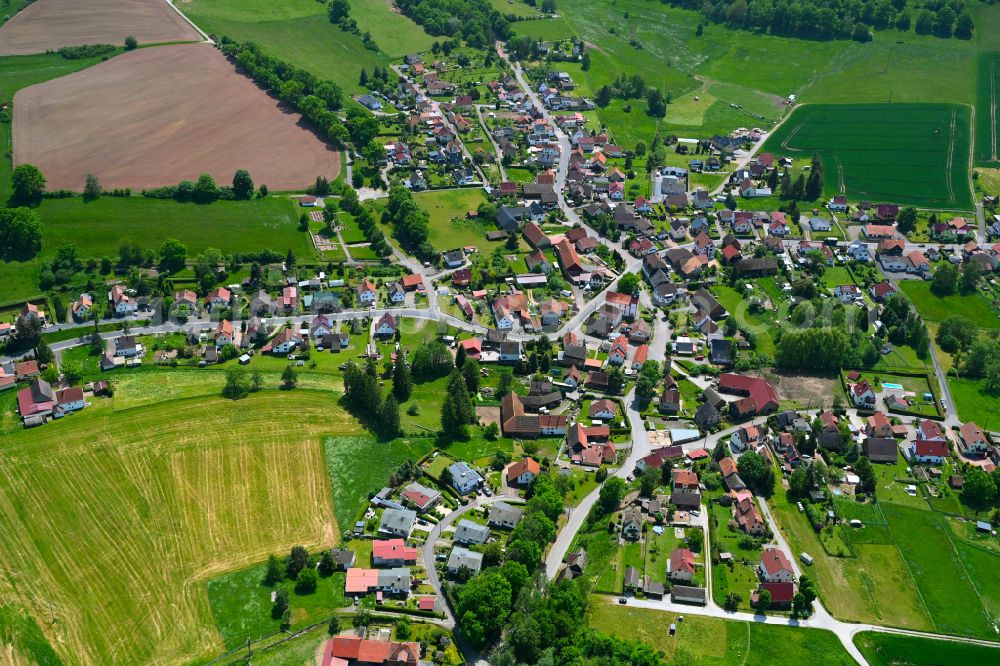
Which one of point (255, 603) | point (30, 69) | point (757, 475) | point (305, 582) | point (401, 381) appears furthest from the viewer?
point (30, 69)

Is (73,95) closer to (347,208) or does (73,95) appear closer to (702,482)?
(347,208)

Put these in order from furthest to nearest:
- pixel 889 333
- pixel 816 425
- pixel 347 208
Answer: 1. pixel 347 208
2. pixel 889 333
3. pixel 816 425

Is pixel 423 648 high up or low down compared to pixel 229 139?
down

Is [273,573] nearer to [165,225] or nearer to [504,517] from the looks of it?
[504,517]

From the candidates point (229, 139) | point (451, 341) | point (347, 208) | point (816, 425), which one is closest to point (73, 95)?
point (229, 139)

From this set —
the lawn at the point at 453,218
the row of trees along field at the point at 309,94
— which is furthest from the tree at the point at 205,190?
the lawn at the point at 453,218

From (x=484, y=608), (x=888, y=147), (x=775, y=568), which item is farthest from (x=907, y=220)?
(x=484, y=608)

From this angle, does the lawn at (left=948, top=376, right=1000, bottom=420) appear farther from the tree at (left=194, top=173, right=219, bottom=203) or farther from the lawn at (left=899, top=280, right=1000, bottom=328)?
the tree at (left=194, top=173, right=219, bottom=203)
